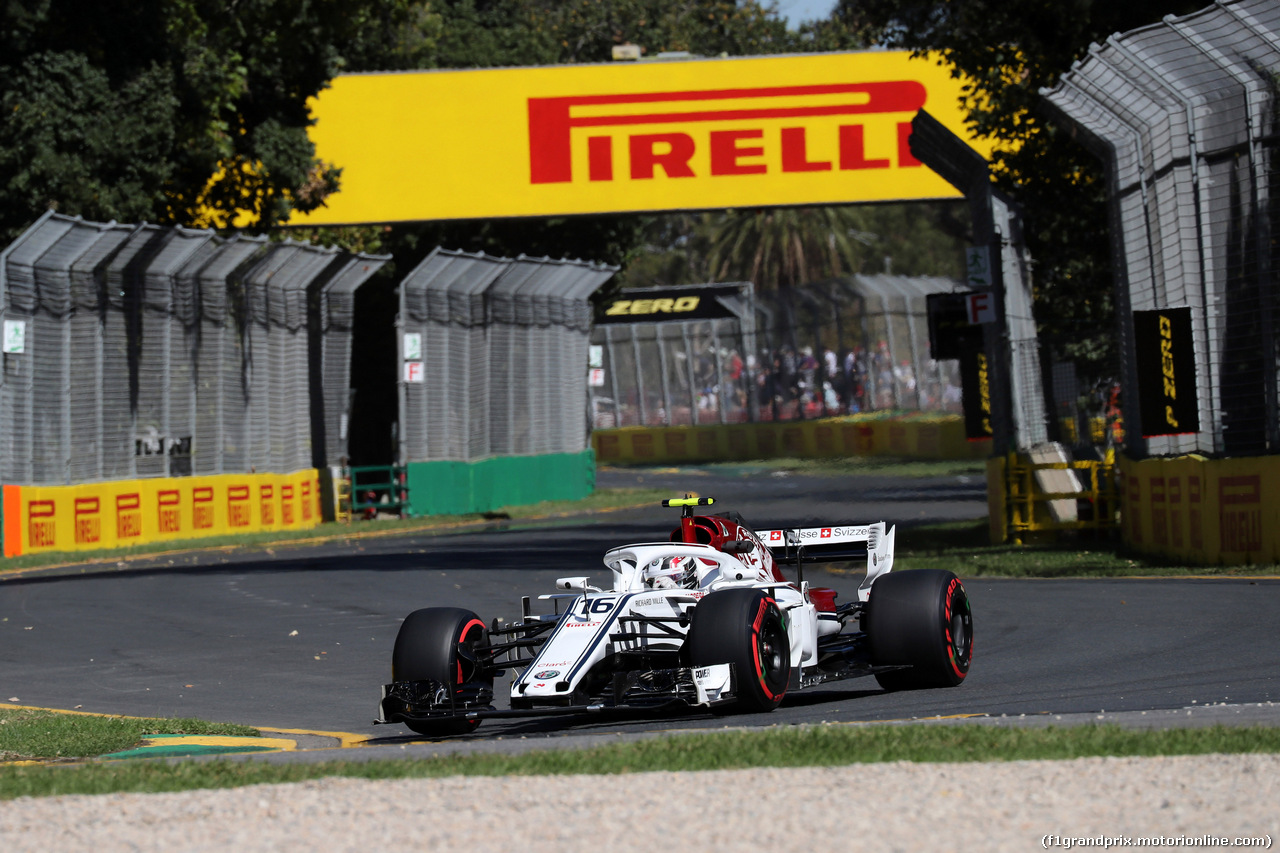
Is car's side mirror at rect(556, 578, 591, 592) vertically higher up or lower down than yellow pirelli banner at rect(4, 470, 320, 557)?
lower down

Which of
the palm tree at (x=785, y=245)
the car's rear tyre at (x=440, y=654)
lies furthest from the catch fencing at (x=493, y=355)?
the palm tree at (x=785, y=245)

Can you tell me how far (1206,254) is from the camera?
55.0ft

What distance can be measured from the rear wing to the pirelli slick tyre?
802mm

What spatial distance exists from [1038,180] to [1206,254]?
7.84 meters

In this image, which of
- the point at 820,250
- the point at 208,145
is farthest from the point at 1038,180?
the point at 820,250

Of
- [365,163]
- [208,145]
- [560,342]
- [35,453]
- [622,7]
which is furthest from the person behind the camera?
[622,7]

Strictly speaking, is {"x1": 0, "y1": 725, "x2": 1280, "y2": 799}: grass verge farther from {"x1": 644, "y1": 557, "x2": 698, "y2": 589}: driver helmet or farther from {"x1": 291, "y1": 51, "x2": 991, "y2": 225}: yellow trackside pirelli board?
{"x1": 291, "y1": 51, "x2": 991, "y2": 225}: yellow trackside pirelli board

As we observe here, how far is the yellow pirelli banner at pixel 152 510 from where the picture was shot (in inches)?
915

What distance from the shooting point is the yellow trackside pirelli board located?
108ft

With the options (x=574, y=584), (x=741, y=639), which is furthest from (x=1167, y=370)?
(x=741, y=639)

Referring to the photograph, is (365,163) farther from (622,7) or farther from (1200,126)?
(622,7)

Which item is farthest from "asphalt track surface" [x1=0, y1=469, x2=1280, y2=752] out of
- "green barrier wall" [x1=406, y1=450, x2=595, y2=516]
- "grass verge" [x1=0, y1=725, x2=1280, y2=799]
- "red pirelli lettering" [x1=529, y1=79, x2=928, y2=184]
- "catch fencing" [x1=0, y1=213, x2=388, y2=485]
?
"red pirelli lettering" [x1=529, y1=79, x2=928, y2=184]

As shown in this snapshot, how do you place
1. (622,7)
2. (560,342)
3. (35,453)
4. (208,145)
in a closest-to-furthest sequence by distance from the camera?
(35,453), (208,145), (560,342), (622,7)

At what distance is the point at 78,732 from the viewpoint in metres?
9.83
